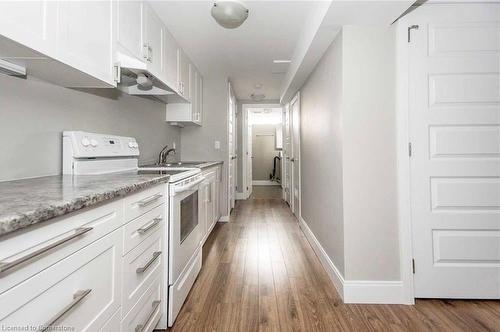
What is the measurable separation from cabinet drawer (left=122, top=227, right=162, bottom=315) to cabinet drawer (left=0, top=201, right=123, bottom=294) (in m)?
0.26

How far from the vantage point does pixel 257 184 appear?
8586 mm

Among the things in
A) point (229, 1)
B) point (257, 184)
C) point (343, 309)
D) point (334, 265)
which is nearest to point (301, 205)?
point (334, 265)

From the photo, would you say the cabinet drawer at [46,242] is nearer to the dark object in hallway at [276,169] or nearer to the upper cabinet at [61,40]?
the upper cabinet at [61,40]

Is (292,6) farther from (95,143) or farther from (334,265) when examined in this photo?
(334,265)

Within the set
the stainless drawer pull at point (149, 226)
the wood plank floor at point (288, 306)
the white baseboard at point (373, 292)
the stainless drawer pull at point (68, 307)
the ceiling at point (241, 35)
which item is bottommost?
the wood plank floor at point (288, 306)

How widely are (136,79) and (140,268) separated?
4.26ft

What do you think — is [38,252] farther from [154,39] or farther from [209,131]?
[209,131]

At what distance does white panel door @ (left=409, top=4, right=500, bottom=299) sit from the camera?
5.41ft

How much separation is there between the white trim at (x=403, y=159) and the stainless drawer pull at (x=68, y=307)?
180 cm

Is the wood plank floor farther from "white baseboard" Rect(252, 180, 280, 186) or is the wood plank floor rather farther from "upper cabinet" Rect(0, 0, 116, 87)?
"white baseboard" Rect(252, 180, 280, 186)

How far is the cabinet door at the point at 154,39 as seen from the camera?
183 centimetres

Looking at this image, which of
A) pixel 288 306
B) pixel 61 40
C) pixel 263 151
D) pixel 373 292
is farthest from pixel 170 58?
pixel 263 151

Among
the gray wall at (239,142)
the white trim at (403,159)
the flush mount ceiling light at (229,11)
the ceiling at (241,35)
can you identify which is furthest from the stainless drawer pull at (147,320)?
the gray wall at (239,142)

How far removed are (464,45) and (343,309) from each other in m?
1.96
